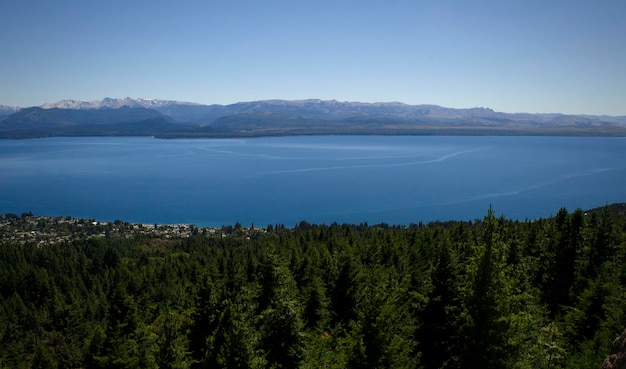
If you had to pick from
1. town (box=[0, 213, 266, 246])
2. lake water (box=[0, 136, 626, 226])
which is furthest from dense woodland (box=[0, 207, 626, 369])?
lake water (box=[0, 136, 626, 226])

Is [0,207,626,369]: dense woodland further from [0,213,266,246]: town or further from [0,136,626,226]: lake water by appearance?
[0,136,626,226]: lake water

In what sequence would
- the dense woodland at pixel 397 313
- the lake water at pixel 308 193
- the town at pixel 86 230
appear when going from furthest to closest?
the lake water at pixel 308 193 < the town at pixel 86 230 < the dense woodland at pixel 397 313

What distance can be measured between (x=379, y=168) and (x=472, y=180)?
4520cm

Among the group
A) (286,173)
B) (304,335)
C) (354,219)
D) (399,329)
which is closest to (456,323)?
(399,329)

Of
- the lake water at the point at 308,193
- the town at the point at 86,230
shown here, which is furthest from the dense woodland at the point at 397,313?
the lake water at the point at 308,193

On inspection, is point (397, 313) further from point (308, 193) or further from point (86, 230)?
point (308, 193)

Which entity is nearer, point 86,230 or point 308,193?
point 86,230

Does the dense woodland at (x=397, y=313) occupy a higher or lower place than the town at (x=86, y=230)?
higher

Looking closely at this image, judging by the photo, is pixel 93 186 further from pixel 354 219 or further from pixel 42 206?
pixel 354 219

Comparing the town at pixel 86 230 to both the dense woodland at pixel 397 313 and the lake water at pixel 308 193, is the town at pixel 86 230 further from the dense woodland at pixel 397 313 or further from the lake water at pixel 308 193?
the dense woodland at pixel 397 313

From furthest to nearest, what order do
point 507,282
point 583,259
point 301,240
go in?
1. point 301,240
2. point 583,259
3. point 507,282

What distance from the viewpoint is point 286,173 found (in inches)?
7303

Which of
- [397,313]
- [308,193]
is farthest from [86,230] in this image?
[397,313]

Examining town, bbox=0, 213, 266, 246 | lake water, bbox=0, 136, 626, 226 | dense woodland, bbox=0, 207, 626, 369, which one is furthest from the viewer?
lake water, bbox=0, 136, 626, 226
